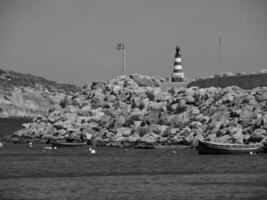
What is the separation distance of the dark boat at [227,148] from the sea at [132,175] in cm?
71

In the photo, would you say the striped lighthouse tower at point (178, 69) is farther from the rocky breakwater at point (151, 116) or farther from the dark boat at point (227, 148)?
the dark boat at point (227, 148)

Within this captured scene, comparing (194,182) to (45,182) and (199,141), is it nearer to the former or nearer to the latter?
(45,182)

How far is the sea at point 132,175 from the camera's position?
47.4 meters

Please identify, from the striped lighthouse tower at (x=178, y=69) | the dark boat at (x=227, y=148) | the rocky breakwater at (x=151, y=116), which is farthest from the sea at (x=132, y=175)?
the striped lighthouse tower at (x=178, y=69)

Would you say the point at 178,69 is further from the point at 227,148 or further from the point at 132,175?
the point at 132,175

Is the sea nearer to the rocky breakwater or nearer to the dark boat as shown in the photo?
the dark boat

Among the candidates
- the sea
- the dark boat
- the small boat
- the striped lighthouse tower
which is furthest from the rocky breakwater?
the striped lighthouse tower

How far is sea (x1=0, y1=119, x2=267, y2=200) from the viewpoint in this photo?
156 ft

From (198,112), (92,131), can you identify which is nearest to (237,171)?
(198,112)

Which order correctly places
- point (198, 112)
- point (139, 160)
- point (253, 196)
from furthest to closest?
point (198, 112) → point (139, 160) → point (253, 196)

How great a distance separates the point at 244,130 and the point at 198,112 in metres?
11.0

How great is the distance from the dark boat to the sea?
71cm

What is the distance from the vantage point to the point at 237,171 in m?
60.1

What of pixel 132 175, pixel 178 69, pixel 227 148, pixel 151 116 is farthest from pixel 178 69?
pixel 132 175
